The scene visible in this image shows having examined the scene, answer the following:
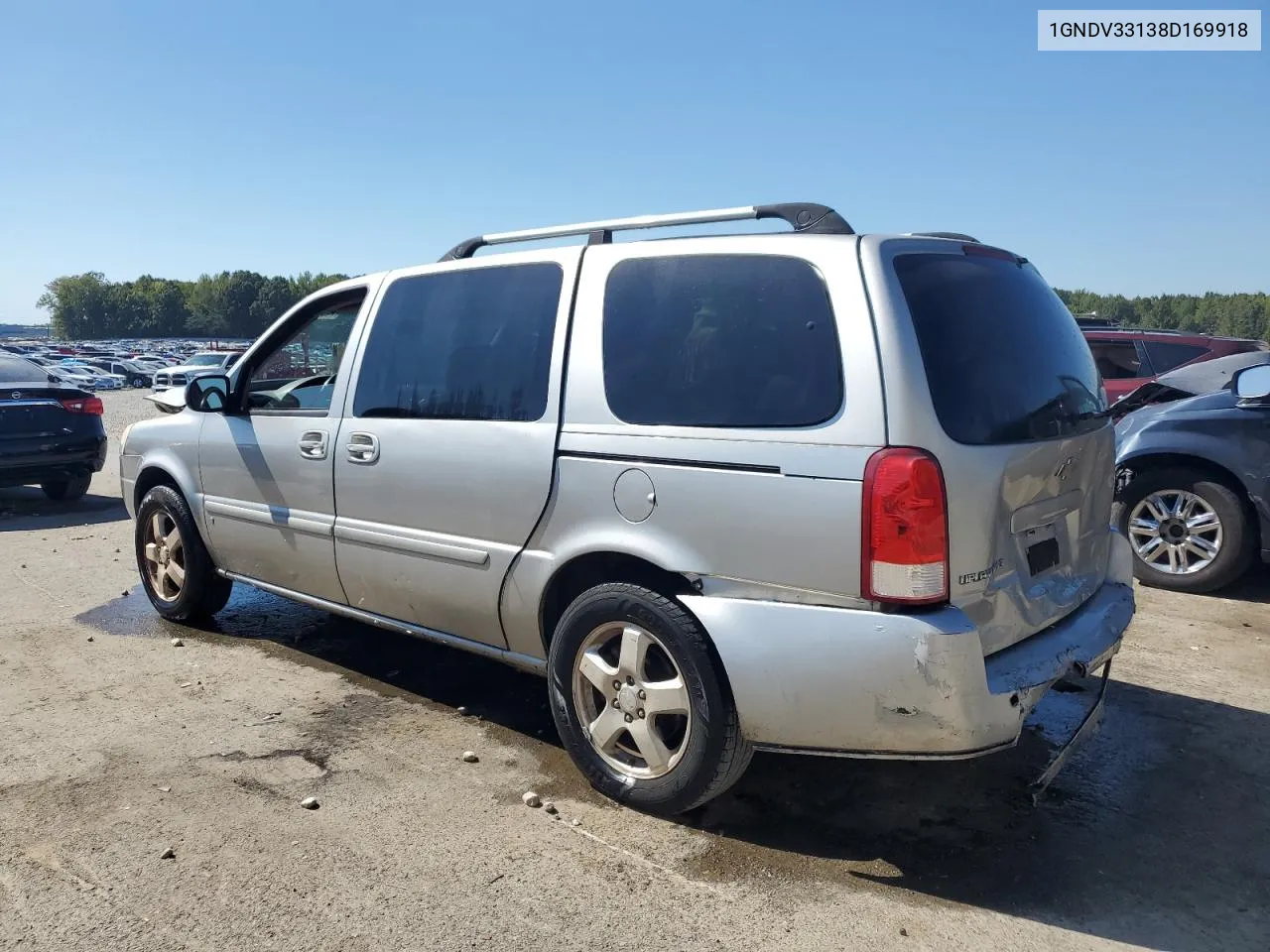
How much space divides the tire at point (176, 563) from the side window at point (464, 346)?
174 cm

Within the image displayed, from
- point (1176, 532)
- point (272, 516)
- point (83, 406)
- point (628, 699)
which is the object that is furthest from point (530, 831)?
point (83, 406)

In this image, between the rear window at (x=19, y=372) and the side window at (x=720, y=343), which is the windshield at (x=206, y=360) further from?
the side window at (x=720, y=343)

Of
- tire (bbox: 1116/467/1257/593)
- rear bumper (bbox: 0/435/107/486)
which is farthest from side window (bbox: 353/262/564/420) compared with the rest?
rear bumper (bbox: 0/435/107/486)

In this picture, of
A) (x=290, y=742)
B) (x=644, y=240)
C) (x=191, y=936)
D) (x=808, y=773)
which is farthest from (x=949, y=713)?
(x=290, y=742)

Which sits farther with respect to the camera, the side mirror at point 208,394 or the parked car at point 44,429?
the parked car at point 44,429

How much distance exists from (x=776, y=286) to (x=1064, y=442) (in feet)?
3.65

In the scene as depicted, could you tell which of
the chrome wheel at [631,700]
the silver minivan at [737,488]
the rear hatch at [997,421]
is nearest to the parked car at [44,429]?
the silver minivan at [737,488]

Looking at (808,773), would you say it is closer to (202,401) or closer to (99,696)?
(99,696)

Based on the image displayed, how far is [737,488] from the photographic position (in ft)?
9.81

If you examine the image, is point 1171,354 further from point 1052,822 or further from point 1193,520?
point 1052,822

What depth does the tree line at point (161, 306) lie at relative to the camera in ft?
520

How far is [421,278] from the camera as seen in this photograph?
429cm

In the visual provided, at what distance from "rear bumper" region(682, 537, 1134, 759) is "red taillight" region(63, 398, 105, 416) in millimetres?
8926

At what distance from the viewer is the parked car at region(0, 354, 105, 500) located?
938cm
